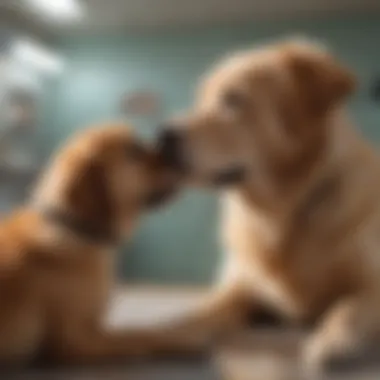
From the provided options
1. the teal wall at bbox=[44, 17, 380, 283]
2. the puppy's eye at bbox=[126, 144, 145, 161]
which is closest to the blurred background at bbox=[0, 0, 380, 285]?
→ the teal wall at bbox=[44, 17, 380, 283]

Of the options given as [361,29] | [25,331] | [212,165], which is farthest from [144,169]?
[361,29]

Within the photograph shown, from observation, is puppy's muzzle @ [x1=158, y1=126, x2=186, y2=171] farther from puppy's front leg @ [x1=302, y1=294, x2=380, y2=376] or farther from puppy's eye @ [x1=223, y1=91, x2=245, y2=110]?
puppy's front leg @ [x1=302, y1=294, x2=380, y2=376]

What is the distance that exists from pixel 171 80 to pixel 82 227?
33 cm

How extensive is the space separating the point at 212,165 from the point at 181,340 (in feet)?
0.76

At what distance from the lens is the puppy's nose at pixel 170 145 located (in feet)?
3.12

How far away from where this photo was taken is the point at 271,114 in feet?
3.36

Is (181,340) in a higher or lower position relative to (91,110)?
lower

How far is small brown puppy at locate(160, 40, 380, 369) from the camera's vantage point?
3.28ft

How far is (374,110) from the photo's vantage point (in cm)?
114

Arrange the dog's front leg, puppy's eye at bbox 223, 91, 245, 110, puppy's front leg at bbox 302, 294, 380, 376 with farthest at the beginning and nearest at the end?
1. puppy's eye at bbox 223, 91, 245, 110
2. the dog's front leg
3. puppy's front leg at bbox 302, 294, 380, 376

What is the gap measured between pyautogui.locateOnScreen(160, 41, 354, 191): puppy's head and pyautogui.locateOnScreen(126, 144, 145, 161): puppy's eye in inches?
3.6

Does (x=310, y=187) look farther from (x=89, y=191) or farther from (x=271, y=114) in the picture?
(x=89, y=191)

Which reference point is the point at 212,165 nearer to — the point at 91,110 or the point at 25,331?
the point at 91,110

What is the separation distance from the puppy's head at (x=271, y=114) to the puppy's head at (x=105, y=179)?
0.29ft
